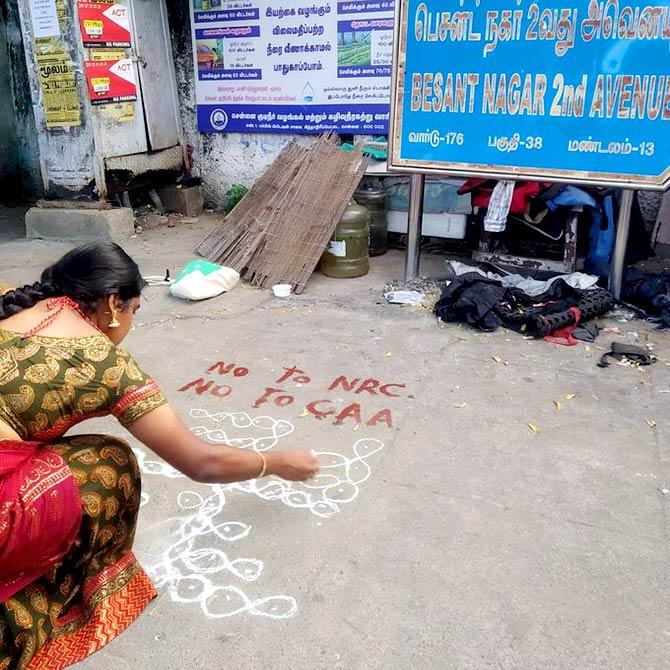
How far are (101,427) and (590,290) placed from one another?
3.33m

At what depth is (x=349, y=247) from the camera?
18.2 ft

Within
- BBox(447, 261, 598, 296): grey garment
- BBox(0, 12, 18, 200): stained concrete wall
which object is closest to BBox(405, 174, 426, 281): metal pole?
BBox(447, 261, 598, 296): grey garment

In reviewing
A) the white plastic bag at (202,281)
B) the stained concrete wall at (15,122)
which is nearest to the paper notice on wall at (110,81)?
the stained concrete wall at (15,122)

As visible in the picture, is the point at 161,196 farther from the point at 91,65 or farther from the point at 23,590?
the point at 23,590

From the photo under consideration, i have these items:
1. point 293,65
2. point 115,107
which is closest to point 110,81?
point 115,107

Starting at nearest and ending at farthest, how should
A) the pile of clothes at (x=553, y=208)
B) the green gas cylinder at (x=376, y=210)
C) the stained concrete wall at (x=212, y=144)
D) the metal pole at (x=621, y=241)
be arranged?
the metal pole at (x=621, y=241), the pile of clothes at (x=553, y=208), the green gas cylinder at (x=376, y=210), the stained concrete wall at (x=212, y=144)

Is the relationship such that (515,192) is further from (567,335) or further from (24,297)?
(24,297)

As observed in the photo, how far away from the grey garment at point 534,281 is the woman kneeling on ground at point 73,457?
11.0 feet

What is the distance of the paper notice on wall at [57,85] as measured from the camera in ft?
21.2

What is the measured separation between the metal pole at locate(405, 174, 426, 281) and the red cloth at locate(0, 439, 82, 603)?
390 centimetres

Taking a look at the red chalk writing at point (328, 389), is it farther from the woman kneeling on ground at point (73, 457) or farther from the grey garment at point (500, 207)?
the grey garment at point (500, 207)

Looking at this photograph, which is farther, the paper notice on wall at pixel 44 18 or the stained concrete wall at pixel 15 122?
the stained concrete wall at pixel 15 122

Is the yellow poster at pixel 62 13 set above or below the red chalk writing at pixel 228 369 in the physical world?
above

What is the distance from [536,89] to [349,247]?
6.04 ft
